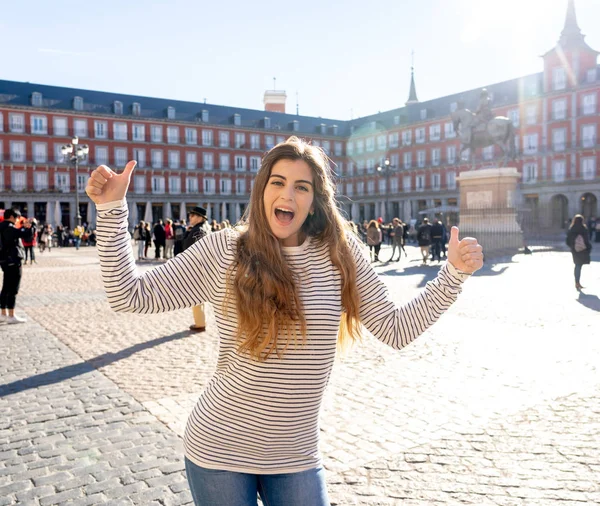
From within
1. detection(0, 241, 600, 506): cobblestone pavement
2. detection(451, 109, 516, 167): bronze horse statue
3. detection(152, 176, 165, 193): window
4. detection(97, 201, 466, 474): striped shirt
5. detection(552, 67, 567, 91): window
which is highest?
detection(552, 67, 567, 91): window

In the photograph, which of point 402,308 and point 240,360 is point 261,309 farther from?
point 402,308

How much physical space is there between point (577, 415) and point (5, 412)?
4.48 metres

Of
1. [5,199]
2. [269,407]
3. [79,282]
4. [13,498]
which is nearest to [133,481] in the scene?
[13,498]

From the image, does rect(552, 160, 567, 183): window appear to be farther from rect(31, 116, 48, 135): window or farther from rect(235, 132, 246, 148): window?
rect(31, 116, 48, 135): window

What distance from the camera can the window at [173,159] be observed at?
55.8 meters

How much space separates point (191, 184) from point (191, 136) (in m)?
4.89

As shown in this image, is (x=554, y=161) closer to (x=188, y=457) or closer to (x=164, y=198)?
(x=164, y=198)

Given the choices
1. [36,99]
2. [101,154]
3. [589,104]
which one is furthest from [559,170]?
[36,99]

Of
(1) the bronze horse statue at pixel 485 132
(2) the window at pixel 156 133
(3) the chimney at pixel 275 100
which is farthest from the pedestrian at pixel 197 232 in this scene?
(3) the chimney at pixel 275 100

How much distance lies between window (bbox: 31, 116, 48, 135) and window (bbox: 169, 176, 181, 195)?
39.6 feet

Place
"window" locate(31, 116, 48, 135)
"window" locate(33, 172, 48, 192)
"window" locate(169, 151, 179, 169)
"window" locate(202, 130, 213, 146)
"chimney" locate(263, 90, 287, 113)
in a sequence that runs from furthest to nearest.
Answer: "chimney" locate(263, 90, 287, 113) → "window" locate(202, 130, 213, 146) → "window" locate(169, 151, 179, 169) → "window" locate(33, 172, 48, 192) → "window" locate(31, 116, 48, 135)

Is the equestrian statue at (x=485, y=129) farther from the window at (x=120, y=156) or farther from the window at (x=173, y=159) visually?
the window at (x=120, y=156)

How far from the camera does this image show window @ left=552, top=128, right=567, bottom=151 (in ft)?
147

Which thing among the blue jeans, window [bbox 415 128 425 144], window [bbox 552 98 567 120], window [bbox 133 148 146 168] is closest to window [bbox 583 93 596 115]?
window [bbox 552 98 567 120]
